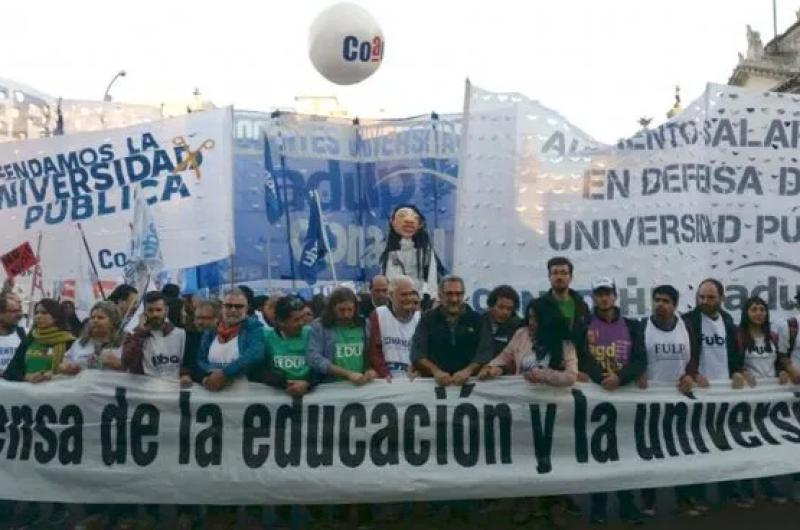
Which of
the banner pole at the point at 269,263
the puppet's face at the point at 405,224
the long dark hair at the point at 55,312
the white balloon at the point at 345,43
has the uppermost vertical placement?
the white balloon at the point at 345,43

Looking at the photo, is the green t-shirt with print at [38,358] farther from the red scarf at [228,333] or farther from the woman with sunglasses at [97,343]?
the red scarf at [228,333]

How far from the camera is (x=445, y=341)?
583 centimetres

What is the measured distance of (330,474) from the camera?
5.68m

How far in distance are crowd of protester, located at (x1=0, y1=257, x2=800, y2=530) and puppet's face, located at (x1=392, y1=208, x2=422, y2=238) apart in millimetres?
2926

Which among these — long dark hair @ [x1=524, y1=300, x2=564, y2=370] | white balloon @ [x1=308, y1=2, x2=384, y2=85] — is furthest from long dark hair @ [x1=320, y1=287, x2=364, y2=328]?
white balloon @ [x1=308, y1=2, x2=384, y2=85]

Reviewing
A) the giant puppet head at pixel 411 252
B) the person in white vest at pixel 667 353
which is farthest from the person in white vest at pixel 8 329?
the person in white vest at pixel 667 353

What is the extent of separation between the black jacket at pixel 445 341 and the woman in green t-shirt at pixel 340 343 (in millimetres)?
314

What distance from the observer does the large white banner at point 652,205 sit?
7453mm

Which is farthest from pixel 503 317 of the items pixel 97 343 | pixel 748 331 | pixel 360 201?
pixel 360 201

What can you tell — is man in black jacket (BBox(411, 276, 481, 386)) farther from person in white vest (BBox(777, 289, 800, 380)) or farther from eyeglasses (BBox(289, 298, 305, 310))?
person in white vest (BBox(777, 289, 800, 380))

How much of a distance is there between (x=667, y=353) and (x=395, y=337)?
156cm

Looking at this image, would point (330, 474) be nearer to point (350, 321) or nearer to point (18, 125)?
point (350, 321)

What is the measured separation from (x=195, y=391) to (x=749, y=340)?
10.6ft

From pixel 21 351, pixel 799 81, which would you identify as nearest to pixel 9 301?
pixel 21 351
